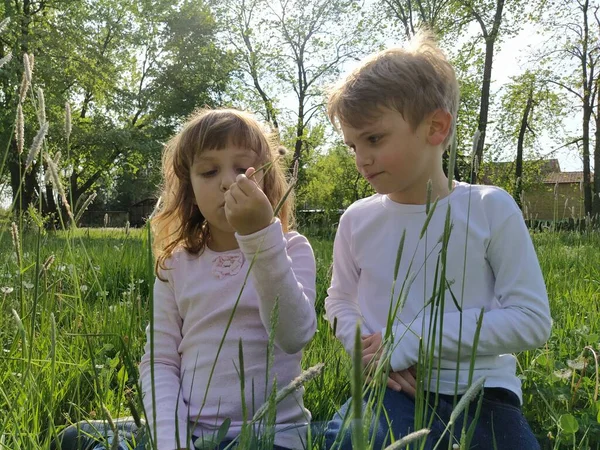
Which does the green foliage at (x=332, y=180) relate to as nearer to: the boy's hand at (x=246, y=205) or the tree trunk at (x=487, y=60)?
the tree trunk at (x=487, y=60)

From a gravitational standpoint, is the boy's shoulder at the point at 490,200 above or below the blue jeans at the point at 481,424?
above

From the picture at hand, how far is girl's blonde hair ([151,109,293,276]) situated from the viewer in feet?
5.87

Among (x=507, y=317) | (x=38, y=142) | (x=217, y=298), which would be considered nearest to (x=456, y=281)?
(x=507, y=317)

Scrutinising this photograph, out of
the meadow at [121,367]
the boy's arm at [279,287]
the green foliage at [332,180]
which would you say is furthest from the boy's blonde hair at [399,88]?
the green foliage at [332,180]

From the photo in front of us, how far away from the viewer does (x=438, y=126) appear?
1905mm

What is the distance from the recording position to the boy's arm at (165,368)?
153 cm

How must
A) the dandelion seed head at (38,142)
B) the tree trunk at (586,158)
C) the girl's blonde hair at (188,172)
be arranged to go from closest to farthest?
1. the dandelion seed head at (38,142)
2. the girl's blonde hair at (188,172)
3. the tree trunk at (586,158)

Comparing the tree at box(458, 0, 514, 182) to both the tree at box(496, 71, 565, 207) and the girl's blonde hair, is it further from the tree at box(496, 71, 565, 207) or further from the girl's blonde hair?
the girl's blonde hair

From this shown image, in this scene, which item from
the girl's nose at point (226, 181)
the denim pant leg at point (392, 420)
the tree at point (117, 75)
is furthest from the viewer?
the tree at point (117, 75)

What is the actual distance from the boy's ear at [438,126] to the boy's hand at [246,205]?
83 centimetres

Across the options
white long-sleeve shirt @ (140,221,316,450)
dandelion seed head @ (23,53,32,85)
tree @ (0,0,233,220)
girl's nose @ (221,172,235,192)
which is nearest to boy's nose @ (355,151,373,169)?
white long-sleeve shirt @ (140,221,316,450)

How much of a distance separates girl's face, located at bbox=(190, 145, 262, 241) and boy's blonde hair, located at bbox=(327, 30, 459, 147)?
39 centimetres

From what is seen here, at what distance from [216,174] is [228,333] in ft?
1.66

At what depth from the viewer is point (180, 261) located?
6.18ft
